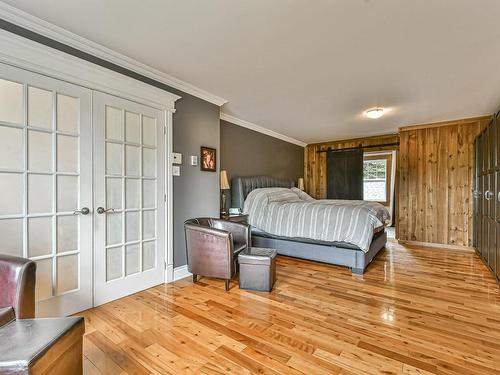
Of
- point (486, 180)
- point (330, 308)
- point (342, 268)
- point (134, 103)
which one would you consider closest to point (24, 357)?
point (330, 308)

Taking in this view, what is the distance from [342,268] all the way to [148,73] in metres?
3.44

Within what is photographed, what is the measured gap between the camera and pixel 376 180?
7590 millimetres

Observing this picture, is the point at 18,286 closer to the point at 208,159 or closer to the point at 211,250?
the point at 211,250

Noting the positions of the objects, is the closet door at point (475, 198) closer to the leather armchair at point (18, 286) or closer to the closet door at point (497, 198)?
the closet door at point (497, 198)

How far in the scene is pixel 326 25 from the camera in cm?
197

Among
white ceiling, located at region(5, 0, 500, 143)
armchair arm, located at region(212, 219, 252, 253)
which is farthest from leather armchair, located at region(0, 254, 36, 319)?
armchair arm, located at region(212, 219, 252, 253)

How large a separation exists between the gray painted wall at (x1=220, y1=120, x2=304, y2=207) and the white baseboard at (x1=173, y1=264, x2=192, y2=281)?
1.47 m

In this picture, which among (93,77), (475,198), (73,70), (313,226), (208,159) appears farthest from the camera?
(475,198)

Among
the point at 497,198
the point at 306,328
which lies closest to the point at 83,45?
the point at 306,328

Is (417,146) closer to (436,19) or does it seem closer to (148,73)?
(436,19)

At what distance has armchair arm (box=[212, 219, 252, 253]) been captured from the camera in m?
3.14

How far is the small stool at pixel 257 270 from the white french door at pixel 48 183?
146 cm

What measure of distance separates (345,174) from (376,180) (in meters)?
1.70

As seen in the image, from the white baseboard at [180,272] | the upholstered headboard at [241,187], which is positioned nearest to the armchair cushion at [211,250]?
the white baseboard at [180,272]
